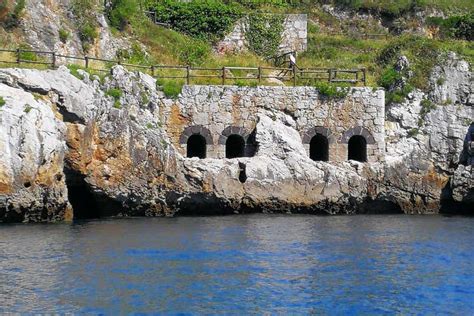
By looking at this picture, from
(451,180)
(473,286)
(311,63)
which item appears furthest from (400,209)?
(473,286)

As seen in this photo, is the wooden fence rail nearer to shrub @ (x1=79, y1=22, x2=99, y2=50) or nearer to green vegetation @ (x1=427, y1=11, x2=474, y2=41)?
shrub @ (x1=79, y1=22, x2=99, y2=50)

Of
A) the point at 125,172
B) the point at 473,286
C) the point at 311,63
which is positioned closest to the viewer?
the point at 473,286

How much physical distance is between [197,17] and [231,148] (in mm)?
10382

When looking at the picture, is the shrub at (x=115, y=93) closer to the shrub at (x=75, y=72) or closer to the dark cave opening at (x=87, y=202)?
the shrub at (x=75, y=72)

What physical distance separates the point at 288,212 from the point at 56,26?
52.8ft

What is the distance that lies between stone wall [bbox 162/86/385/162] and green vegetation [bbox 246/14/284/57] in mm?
10181

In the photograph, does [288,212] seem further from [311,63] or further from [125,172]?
[311,63]

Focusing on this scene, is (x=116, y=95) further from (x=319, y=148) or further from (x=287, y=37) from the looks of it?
(x=287, y=37)

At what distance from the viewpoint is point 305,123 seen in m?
44.0

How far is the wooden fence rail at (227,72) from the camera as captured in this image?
4316 centimetres

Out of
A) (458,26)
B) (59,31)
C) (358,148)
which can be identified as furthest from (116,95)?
(458,26)

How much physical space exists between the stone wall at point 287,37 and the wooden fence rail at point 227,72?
561cm

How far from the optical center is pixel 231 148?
155 feet

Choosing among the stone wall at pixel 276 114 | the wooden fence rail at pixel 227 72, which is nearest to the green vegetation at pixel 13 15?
the wooden fence rail at pixel 227 72
